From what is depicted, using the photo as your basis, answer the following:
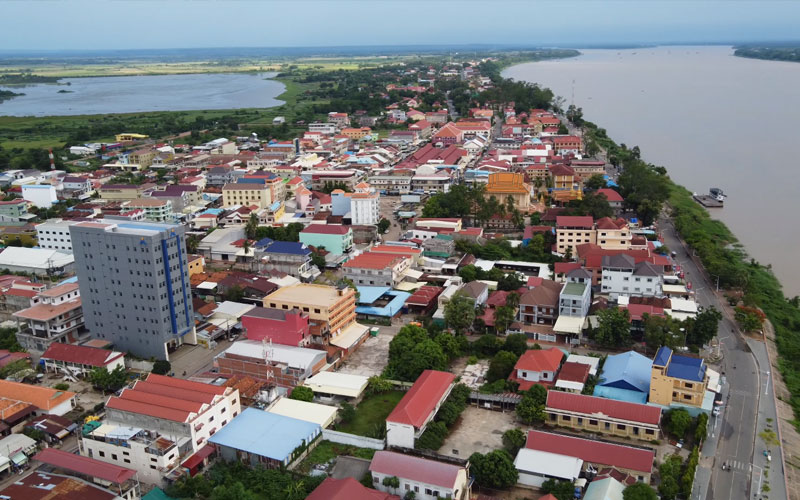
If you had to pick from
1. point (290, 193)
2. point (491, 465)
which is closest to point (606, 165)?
point (290, 193)

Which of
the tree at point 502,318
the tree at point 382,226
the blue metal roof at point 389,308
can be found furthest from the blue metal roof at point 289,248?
the tree at point 502,318

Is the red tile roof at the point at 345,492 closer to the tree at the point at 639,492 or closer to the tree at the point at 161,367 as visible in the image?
the tree at the point at 639,492

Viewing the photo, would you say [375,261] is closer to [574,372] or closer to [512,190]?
[574,372]

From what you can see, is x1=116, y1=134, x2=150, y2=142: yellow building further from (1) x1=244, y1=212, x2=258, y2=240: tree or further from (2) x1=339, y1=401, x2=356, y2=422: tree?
(2) x1=339, y1=401, x2=356, y2=422: tree

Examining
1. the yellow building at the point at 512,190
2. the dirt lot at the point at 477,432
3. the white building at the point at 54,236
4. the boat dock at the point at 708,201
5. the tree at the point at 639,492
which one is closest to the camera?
the tree at the point at 639,492

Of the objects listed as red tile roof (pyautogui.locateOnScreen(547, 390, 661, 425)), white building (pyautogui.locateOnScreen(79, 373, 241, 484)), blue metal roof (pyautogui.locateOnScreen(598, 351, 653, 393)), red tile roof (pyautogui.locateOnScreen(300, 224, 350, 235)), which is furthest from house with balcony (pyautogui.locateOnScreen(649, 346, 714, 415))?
red tile roof (pyautogui.locateOnScreen(300, 224, 350, 235))

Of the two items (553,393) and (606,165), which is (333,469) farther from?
(606,165)
